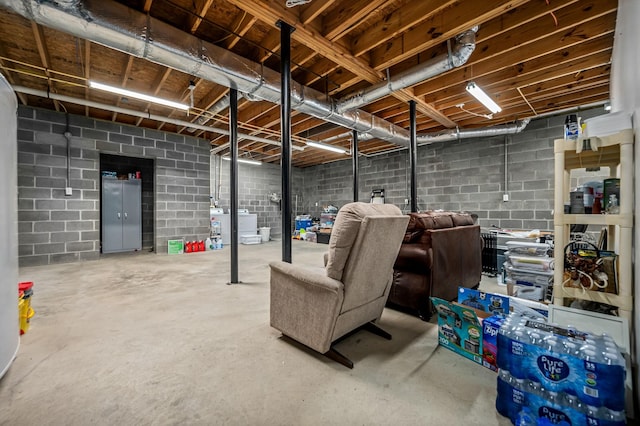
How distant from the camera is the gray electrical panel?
19.2 ft

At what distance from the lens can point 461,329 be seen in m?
1.79

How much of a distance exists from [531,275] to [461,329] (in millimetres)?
1323

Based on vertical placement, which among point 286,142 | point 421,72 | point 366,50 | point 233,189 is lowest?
point 233,189

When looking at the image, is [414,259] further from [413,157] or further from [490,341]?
[413,157]

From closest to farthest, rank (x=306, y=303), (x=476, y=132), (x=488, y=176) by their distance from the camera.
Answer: (x=306, y=303), (x=476, y=132), (x=488, y=176)

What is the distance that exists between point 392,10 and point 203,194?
5685 mm

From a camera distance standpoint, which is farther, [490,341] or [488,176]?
[488,176]

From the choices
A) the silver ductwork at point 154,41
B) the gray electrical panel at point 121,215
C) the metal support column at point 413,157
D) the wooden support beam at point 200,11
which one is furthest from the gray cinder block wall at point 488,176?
the gray electrical panel at point 121,215

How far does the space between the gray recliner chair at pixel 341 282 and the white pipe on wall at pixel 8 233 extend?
151 centimetres

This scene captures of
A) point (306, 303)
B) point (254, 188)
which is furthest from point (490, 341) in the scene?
point (254, 188)

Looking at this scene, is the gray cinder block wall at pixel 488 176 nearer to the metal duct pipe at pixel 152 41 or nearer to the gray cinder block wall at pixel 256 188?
the gray cinder block wall at pixel 256 188

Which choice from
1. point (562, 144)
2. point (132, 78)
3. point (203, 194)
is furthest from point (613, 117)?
point (203, 194)

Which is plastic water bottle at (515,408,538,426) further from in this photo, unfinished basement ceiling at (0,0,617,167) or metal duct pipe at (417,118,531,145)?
metal duct pipe at (417,118,531,145)

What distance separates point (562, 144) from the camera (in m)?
1.48
